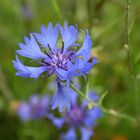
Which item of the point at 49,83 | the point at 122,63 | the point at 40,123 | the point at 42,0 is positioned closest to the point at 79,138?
the point at 40,123

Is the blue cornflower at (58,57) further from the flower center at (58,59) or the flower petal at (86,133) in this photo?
the flower petal at (86,133)

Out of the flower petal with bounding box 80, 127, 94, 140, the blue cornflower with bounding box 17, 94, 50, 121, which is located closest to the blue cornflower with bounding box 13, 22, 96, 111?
the flower petal with bounding box 80, 127, 94, 140

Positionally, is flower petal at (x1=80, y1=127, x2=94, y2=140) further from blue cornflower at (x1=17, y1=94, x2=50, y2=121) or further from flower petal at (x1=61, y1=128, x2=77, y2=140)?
blue cornflower at (x1=17, y1=94, x2=50, y2=121)

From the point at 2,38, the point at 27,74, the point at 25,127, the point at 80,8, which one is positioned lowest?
the point at 25,127

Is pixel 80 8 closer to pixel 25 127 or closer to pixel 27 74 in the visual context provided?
pixel 25 127

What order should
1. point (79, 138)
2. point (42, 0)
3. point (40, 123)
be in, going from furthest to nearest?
point (42, 0), point (40, 123), point (79, 138)

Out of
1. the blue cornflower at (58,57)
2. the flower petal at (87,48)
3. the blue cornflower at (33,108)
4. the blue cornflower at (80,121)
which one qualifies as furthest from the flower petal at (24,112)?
the flower petal at (87,48)
